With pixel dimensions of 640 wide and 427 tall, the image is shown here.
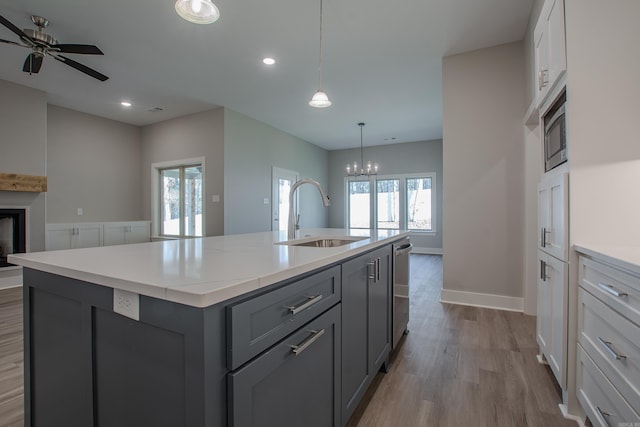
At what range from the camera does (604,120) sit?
150 cm

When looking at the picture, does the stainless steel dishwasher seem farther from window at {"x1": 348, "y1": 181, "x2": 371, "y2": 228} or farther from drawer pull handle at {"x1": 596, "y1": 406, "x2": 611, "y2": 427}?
window at {"x1": 348, "y1": 181, "x2": 371, "y2": 228}

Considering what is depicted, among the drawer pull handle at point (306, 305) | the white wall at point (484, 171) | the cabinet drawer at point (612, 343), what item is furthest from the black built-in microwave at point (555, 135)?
the drawer pull handle at point (306, 305)

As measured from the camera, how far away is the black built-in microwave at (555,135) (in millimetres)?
1630

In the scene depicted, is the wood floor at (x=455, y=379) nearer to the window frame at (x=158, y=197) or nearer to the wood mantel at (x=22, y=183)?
the wood mantel at (x=22, y=183)

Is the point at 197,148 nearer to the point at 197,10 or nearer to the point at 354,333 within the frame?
the point at 197,10

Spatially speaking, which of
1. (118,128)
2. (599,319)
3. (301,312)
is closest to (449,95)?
(599,319)

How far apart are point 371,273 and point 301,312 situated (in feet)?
2.47

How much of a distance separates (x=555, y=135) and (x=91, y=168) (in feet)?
22.0

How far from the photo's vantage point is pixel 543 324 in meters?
1.95

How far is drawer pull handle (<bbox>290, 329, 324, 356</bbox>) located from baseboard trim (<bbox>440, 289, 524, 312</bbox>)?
9.12 feet

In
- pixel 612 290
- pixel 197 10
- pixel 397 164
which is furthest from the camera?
pixel 397 164

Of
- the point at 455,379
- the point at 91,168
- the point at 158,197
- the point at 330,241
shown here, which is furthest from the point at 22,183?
the point at 455,379

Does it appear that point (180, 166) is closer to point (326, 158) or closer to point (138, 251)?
point (326, 158)

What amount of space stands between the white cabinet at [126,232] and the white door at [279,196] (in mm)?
2504
